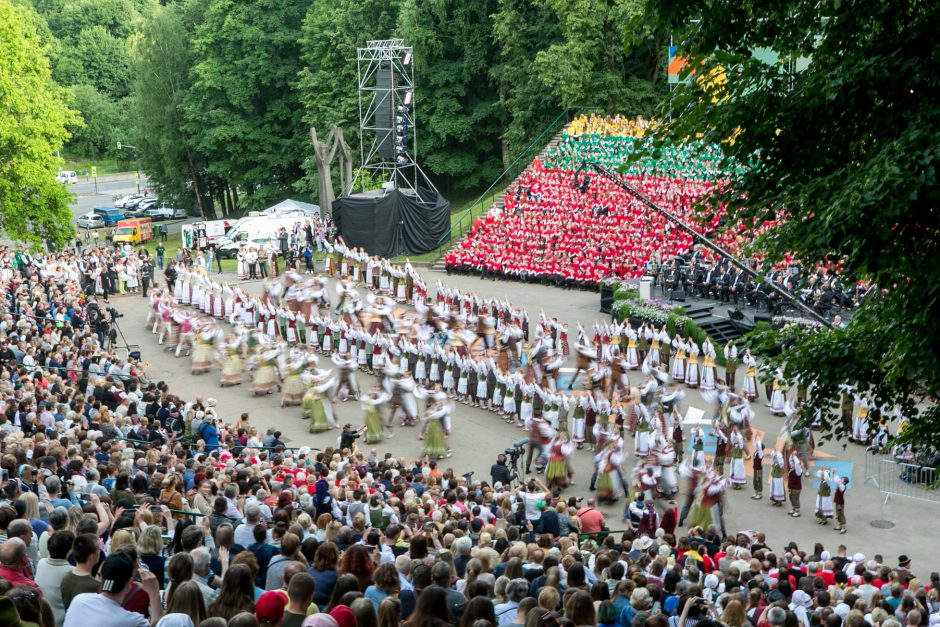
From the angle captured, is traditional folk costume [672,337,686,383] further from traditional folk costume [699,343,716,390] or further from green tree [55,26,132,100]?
green tree [55,26,132,100]

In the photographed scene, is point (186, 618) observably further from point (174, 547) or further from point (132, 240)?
point (132, 240)

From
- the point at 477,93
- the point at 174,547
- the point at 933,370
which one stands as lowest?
the point at 174,547

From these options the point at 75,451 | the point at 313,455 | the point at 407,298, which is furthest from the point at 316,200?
the point at 75,451

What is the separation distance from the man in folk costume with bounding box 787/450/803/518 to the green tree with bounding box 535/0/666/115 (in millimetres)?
28592

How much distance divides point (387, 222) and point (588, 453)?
69.3 feet

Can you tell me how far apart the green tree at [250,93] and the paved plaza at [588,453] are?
22538mm

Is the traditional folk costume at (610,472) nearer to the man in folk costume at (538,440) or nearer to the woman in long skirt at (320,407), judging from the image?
the man in folk costume at (538,440)

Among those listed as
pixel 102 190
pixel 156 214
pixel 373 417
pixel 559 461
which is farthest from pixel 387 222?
pixel 102 190

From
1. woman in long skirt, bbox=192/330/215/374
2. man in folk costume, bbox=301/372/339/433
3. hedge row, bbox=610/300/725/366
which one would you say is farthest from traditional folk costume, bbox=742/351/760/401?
woman in long skirt, bbox=192/330/215/374

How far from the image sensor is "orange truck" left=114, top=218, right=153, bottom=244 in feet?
165

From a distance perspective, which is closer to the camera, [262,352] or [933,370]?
[933,370]

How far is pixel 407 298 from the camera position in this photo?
35.3 m

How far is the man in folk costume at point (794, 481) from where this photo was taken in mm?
19172

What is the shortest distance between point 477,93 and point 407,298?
20822 mm
